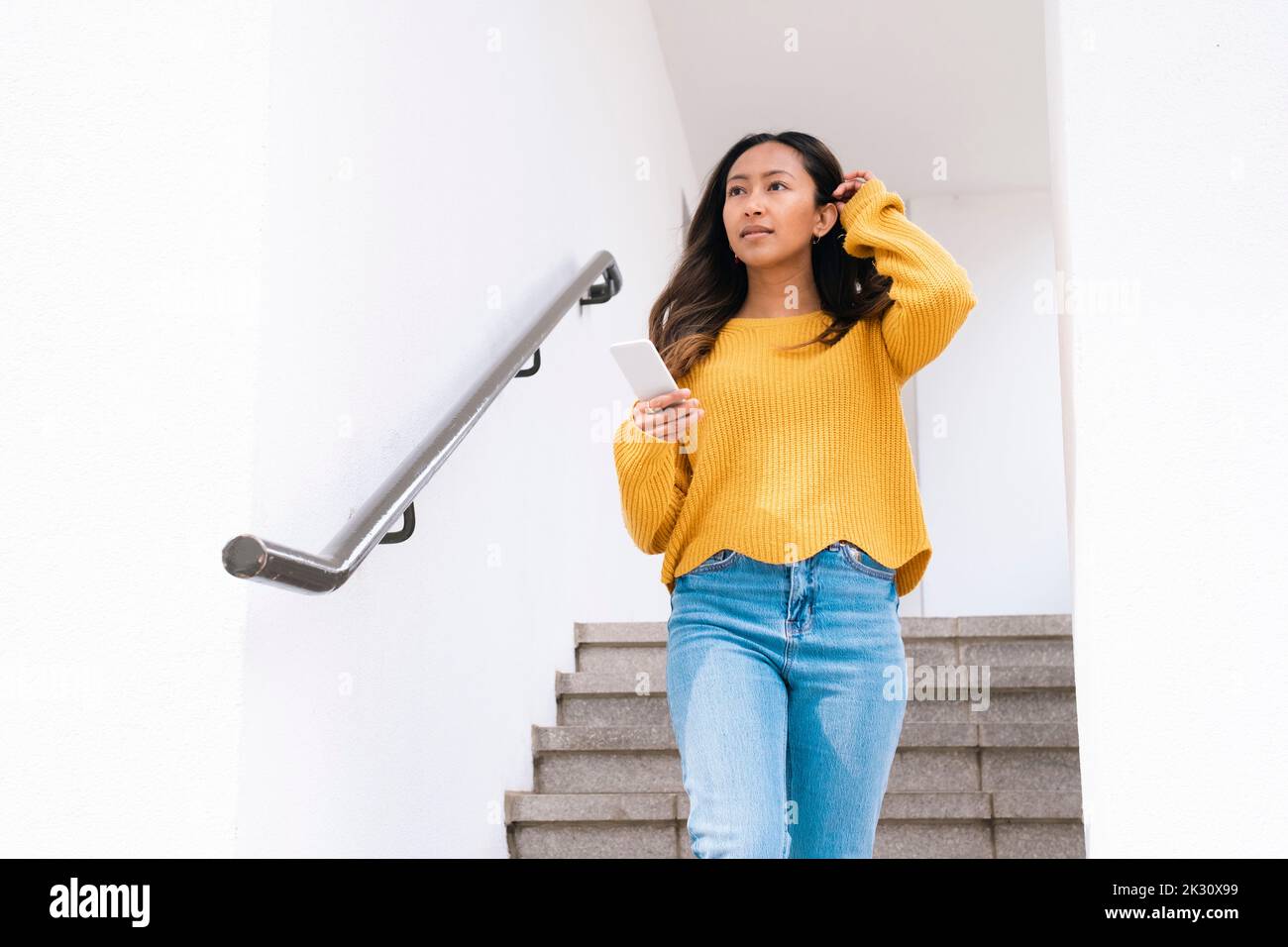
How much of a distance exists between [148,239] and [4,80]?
36cm

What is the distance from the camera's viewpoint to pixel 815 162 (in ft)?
6.65

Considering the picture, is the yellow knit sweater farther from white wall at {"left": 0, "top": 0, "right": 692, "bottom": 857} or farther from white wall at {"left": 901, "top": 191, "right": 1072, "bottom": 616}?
Answer: white wall at {"left": 901, "top": 191, "right": 1072, "bottom": 616}

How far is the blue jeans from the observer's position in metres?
1.66

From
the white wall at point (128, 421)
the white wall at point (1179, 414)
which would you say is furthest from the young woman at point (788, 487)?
the white wall at point (128, 421)

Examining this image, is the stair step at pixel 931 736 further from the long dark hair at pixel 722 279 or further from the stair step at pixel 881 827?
the long dark hair at pixel 722 279

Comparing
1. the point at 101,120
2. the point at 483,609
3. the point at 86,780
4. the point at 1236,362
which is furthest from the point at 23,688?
the point at 1236,362

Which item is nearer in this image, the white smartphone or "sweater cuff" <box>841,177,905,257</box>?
the white smartphone

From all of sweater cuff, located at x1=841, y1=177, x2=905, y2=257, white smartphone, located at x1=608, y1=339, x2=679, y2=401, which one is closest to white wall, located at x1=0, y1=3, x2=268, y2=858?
white smartphone, located at x1=608, y1=339, x2=679, y2=401

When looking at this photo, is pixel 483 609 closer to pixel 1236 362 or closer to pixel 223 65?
pixel 223 65

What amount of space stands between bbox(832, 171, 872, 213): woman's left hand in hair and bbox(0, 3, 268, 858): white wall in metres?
0.84

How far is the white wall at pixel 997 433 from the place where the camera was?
21.3ft

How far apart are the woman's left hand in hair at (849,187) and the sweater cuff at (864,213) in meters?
0.02

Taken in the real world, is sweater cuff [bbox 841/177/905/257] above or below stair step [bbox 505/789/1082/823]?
above

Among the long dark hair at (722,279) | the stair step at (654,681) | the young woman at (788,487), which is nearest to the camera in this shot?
the young woman at (788,487)
